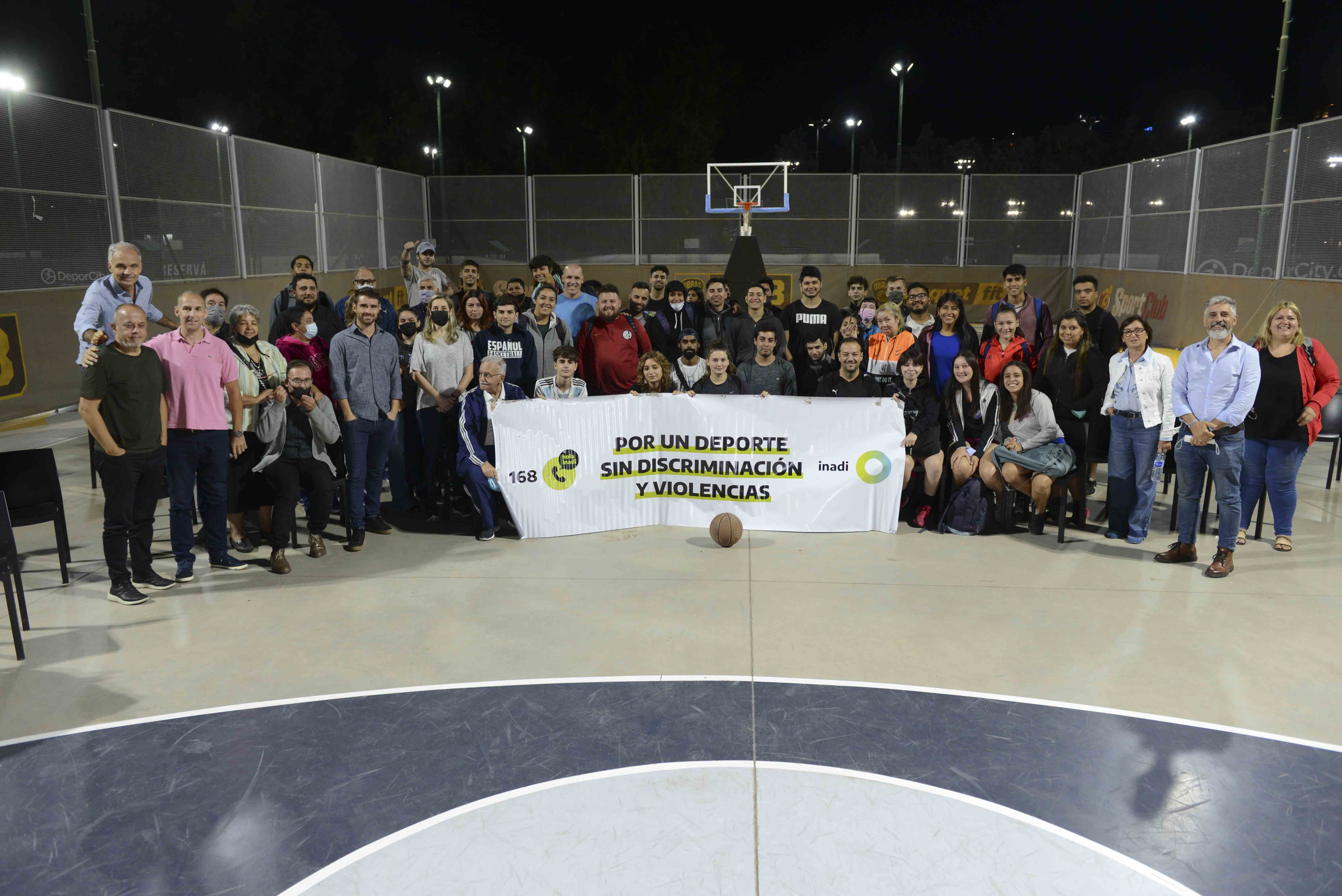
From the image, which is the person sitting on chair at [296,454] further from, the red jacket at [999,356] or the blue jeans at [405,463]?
the red jacket at [999,356]

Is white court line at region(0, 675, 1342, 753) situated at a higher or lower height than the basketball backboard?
lower

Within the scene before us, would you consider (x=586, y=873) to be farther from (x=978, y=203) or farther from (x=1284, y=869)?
(x=978, y=203)

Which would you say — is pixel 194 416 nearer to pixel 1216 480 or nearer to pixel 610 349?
pixel 610 349

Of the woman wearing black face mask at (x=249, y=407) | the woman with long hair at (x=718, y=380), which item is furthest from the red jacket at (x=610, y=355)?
the woman wearing black face mask at (x=249, y=407)

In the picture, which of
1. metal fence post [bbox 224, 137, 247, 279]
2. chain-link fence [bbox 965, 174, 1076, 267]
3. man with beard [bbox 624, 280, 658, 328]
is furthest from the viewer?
chain-link fence [bbox 965, 174, 1076, 267]

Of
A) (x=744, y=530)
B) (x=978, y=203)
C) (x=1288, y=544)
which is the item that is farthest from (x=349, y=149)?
(x=1288, y=544)

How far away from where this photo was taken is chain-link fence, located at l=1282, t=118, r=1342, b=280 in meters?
13.1

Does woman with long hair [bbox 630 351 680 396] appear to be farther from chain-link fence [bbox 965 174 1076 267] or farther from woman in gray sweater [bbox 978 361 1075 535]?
chain-link fence [bbox 965 174 1076 267]

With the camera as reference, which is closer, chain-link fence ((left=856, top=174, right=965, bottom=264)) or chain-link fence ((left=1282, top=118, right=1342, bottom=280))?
chain-link fence ((left=1282, top=118, right=1342, bottom=280))

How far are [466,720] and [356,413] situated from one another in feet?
12.4

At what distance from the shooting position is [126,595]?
6508 millimetres

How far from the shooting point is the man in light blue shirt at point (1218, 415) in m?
6.88

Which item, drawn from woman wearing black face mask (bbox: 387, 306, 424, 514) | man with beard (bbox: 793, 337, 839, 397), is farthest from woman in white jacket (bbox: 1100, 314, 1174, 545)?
woman wearing black face mask (bbox: 387, 306, 424, 514)

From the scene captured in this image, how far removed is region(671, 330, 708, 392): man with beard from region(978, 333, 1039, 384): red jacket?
8.59 ft
